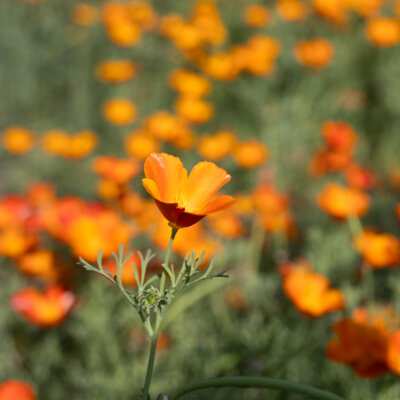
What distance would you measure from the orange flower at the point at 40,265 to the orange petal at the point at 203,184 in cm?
84

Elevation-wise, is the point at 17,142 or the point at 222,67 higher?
the point at 222,67

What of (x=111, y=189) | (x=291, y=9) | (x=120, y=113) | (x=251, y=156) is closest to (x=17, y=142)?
(x=120, y=113)

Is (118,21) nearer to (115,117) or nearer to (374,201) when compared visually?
(115,117)

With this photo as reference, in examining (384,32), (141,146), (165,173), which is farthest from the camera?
(384,32)

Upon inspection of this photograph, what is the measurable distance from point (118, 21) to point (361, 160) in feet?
4.13

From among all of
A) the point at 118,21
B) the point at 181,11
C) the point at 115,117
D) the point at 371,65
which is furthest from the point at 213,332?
the point at 181,11

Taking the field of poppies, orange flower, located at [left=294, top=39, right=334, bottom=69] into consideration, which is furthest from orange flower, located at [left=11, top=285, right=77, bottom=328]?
orange flower, located at [left=294, top=39, right=334, bottom=69]

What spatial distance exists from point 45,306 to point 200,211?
2.52 ft

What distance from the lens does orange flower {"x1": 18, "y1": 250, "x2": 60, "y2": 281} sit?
4.16 ft

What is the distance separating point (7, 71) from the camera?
2.58m

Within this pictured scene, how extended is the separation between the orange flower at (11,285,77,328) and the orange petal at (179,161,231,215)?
73 centimetres

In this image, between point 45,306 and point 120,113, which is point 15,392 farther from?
point 120,113

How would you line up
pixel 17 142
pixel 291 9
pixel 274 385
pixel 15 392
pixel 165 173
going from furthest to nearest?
pixel 291 9
pixel 17 142
pixel 15 392
pixel 165 173
pixel 274 385

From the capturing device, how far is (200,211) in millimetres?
498
